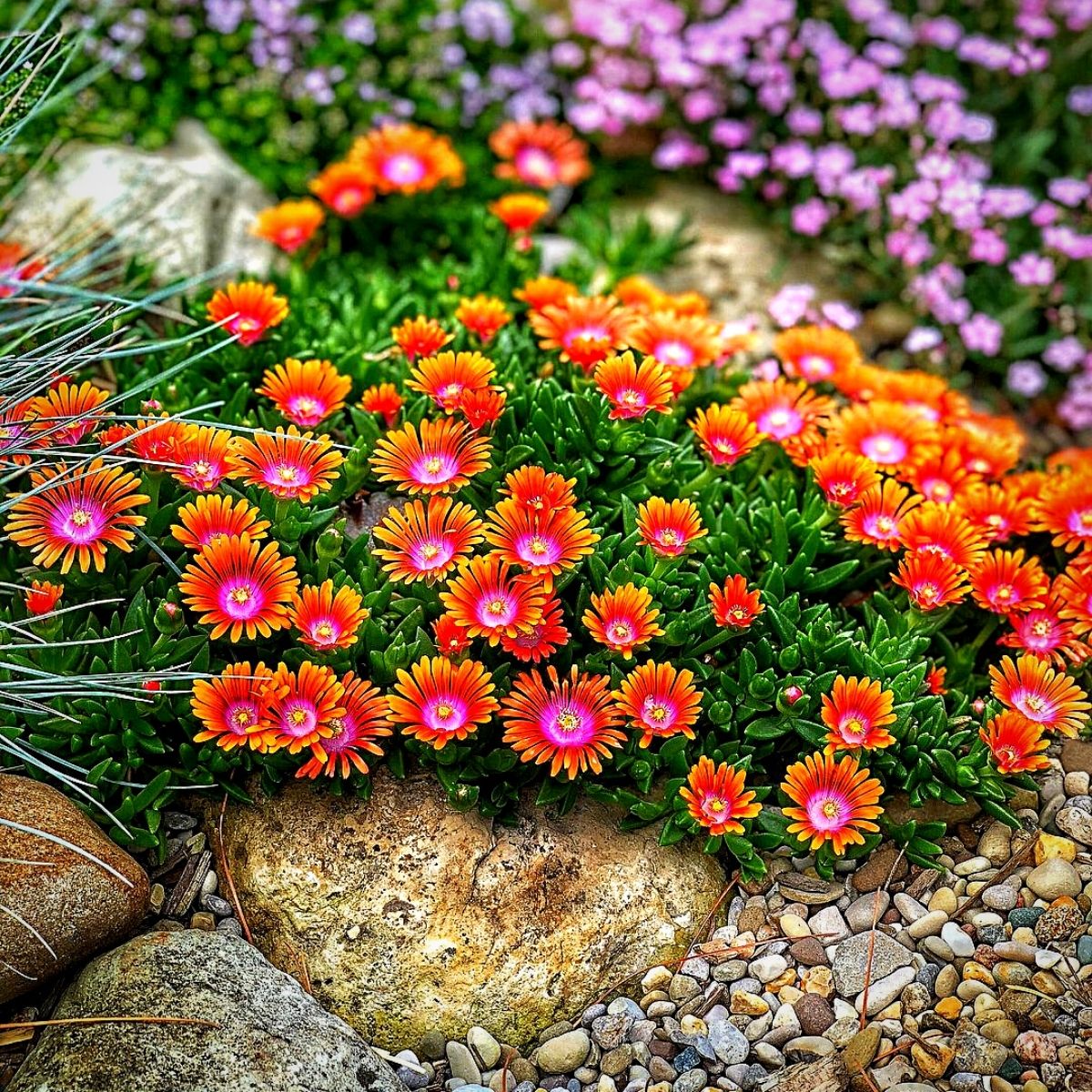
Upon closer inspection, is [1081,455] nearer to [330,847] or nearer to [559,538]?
[559,538]

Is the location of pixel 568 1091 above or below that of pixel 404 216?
below

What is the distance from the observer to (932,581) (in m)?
2.69

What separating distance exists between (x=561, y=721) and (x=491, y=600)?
0.89ft

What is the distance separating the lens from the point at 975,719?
2.67 m

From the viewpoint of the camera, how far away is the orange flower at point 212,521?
246 cm

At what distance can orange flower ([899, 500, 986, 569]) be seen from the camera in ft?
9.04

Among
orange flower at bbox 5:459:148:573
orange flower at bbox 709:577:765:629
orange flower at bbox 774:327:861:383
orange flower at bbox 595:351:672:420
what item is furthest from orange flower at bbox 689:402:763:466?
orange flower at bbox 5:459:148:573

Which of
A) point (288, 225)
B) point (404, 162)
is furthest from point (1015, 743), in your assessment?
point (404, 162)

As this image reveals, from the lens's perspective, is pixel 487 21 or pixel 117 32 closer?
pixel 117 32

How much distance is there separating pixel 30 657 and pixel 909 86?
358 cm

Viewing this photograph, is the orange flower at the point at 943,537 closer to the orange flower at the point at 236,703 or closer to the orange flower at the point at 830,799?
the orange flower at the point at 830,799

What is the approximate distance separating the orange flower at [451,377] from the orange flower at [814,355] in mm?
976

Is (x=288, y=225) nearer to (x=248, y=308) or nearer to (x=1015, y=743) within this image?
(x=248, y=308)

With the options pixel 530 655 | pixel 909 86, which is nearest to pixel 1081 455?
pixel 909 86
